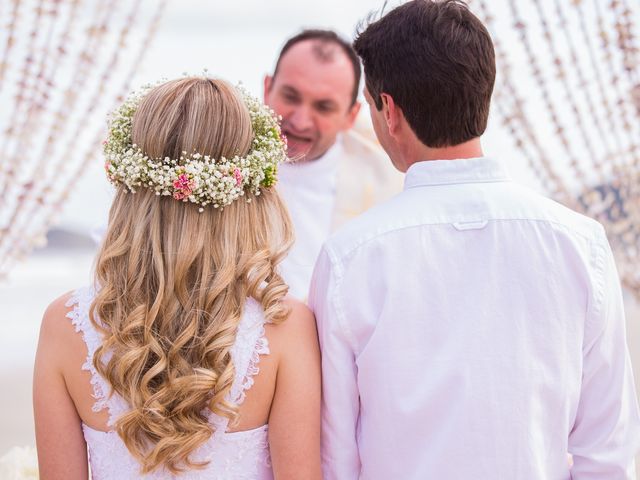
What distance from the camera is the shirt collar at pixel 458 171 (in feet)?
6.03

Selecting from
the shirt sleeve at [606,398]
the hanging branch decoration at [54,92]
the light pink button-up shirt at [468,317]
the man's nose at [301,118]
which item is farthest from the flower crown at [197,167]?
the hanging branch decoration at [54,92]

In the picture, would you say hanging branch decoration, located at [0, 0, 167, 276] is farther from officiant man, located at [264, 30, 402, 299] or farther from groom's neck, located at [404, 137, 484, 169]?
groom's neck, located at [404, 137, 484, 169]

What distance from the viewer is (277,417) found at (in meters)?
1.88

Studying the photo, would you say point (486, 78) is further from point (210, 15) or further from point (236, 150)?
point (210, 15)

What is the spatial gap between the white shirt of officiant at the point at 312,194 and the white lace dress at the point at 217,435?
198cm

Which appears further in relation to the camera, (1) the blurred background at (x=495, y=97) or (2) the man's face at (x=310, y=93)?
(1) the blurred background at (x=495, y=97)

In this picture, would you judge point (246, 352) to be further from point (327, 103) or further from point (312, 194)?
point (312, 194)

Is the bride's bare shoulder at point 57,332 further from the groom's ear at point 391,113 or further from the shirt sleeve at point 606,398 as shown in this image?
the shirt sleeve at point 606,398

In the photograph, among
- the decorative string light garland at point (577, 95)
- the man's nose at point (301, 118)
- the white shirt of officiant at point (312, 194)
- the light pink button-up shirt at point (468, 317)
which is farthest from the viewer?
the decorative string light garland at point (577, 95)

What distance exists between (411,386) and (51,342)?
2.80 feet

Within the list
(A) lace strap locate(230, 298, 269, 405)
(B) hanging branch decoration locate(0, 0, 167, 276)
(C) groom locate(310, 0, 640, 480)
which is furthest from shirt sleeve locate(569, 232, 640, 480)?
(B) hanging branch decoration locate(0, 0, 167, 276)

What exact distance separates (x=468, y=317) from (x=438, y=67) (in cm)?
57

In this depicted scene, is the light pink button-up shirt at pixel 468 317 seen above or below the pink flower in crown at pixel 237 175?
below

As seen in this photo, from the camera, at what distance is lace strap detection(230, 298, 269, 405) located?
1.83 meters
